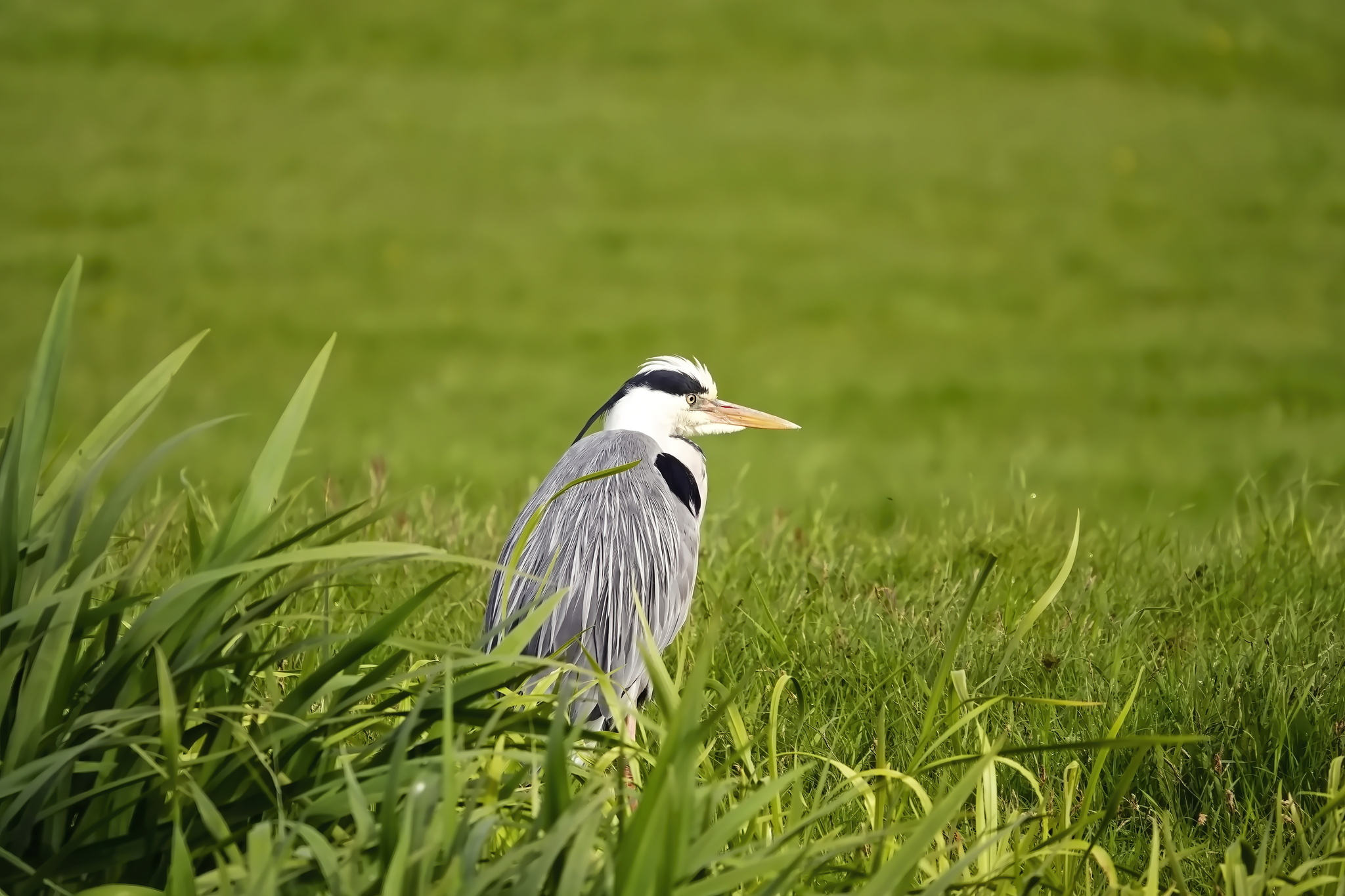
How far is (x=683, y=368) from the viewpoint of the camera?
4.36 meters

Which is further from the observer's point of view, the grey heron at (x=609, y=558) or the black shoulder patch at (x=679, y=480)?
the black shoulder patch at (x=679, y=480)

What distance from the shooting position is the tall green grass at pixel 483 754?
178cm

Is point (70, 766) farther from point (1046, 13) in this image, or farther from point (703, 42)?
point (1046, 13)

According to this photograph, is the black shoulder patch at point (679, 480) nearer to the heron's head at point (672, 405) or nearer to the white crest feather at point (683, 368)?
the heron's head at point (672, 405)

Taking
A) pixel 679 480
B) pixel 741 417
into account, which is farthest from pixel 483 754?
pixel 741 417

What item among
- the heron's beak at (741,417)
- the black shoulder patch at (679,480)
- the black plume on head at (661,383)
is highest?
the black plume on head at (661,383)

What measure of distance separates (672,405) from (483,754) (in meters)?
2.53

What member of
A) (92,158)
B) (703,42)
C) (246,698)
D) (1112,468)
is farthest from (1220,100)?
(246,698)

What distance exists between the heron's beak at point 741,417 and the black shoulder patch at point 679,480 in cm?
23

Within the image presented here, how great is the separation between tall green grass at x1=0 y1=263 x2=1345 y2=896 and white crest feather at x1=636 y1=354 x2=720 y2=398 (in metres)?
1.28

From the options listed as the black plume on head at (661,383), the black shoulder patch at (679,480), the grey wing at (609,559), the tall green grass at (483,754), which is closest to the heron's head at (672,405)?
the black plume on head at (661,383)

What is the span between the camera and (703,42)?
16.8m

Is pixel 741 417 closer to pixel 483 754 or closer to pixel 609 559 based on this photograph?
pixel 609 559

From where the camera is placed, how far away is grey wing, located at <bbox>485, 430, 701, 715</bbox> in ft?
11.6
